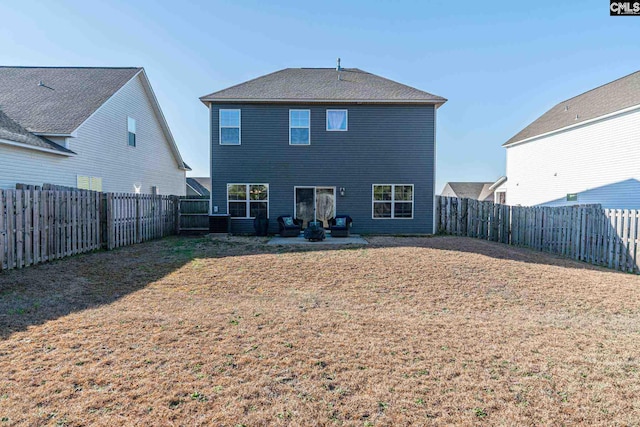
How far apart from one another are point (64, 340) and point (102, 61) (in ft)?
66.9

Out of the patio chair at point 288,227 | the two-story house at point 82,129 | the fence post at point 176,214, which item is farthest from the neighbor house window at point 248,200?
the two-story house at point 82,129

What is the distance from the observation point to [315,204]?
14.5 m

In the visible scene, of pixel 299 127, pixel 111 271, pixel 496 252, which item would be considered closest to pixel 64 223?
pixel 111 271

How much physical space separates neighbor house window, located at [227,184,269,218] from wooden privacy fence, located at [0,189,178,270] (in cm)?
318

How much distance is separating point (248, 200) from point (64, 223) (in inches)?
262

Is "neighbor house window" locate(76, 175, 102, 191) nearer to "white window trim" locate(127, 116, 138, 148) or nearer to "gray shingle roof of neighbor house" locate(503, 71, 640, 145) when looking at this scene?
"white window trim" locate(127, 116, 138, 148)

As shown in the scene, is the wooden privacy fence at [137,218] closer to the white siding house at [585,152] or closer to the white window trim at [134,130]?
the white window trim at [134,130]

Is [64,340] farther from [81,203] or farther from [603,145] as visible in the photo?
[603,145]

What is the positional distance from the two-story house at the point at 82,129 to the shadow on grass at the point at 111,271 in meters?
4.60

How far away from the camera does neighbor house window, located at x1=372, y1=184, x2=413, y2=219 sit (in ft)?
47.2

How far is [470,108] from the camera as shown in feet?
82.0

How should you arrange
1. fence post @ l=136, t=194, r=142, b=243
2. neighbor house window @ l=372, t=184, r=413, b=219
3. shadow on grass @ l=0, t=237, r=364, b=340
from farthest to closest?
neighbor house window @ l=372, t=184, r=413, b=219, fence post @ l=136, t=194, r=142, b=243, shadow on grass @ l=0, t=237, r=364, b=340

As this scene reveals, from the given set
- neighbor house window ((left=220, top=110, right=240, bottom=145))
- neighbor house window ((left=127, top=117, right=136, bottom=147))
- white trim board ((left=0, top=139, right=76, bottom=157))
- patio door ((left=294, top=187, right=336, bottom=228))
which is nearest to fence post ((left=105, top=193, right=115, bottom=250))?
white trim board ((left=0, top=139, right=76, bottom=157))

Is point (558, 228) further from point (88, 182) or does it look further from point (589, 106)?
point (88, 182)
